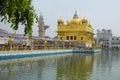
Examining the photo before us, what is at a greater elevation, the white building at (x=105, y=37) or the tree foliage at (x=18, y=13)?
the white building at (x=105, y=37)

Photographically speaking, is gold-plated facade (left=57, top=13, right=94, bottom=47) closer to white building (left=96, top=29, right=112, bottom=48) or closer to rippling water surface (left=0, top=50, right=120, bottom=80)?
rippling water surface (left=0, top=50, right=120, bottom=80)

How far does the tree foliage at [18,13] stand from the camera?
702cm

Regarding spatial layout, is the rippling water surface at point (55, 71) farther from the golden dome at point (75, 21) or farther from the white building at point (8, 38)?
the golden dome at point (75, 21)

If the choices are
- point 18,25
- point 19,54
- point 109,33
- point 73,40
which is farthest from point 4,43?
point 109,33

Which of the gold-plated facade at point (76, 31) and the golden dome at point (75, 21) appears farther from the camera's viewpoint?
the golden dome at point (75, 21)

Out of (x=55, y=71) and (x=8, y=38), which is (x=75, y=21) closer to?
(x=8, y=38)

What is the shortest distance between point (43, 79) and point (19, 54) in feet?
62.4

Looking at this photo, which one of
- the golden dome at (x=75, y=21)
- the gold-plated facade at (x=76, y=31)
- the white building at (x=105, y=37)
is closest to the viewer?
the gold-plated facade at (x=76, y=31)

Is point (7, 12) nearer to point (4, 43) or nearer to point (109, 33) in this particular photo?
point (4, 43)

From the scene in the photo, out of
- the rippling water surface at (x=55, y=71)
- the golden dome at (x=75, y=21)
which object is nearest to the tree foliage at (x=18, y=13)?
the rippling water surface at (x=55, y=71)

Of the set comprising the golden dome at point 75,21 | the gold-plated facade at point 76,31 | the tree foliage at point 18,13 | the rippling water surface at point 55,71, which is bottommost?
the rippling water surface at point 55,71

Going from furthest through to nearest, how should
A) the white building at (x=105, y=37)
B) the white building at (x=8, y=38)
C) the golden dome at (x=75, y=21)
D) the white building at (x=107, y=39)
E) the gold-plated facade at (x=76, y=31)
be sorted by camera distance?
the white building at (x=105, y=37)
the white building at (x=107, y=39)
the golden dome at (x=75, y=21)
the gold-plated facade at (x=76, y=31)
the white building at (x=8, y=38)

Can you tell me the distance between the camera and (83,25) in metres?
66.8

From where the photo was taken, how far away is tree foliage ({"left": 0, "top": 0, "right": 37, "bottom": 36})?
7016 mm
